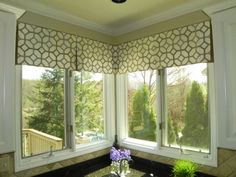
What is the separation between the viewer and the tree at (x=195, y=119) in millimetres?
2068

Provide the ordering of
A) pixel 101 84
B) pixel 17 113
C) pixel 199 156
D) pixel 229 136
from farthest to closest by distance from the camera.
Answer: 1. pixel 101 84
2. pixel 199 156
3. pixel 17 113
4. pixel 229 136

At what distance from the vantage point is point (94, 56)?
250 centimetres

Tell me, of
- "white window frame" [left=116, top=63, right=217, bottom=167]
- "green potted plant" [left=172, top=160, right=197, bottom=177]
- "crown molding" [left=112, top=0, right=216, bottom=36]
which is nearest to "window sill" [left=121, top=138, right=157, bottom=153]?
"white window frame" [left=116, top=63, right=217, bottom=167]

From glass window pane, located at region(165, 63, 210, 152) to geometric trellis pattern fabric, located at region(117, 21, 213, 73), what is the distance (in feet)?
0.53

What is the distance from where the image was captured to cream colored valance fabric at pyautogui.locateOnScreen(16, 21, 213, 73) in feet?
6.33

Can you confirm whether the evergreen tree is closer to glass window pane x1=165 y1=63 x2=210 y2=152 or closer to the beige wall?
glass window pane x1=165 y1=63 x2=210 y2=152

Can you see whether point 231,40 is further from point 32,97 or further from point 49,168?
point 49,168

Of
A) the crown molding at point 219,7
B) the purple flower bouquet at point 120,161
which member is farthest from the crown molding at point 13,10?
the crown molding at point 219,7

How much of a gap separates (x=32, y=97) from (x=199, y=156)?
1692 millimetres

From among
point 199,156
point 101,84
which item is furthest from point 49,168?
point 199,156

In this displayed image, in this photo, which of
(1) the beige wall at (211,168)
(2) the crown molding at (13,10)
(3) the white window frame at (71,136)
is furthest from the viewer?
(3) the white window frame at (71,136)

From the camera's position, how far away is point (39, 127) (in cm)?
213

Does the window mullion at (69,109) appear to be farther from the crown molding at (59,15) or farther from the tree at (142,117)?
the tree at (142,117)

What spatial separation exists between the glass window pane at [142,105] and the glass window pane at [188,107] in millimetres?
219
